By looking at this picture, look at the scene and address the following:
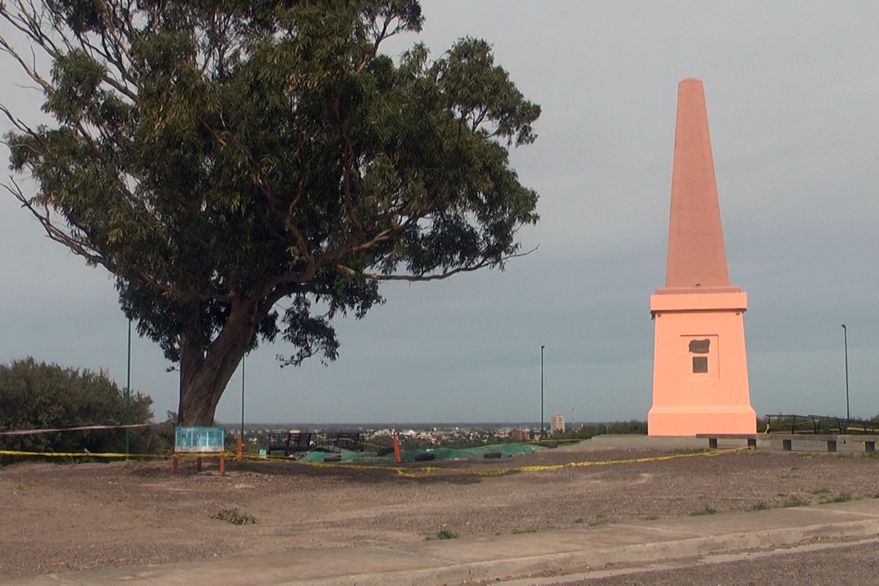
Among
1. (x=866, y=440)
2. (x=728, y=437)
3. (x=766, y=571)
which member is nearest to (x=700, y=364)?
(x=728, y=437)

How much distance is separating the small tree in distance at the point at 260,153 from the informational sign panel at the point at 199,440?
7.03ft

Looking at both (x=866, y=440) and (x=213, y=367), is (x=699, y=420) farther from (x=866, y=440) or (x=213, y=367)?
(x=213, y=367)

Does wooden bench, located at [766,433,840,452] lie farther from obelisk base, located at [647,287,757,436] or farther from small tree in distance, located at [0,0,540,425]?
small tree in distance, located at [0,0,540,425]

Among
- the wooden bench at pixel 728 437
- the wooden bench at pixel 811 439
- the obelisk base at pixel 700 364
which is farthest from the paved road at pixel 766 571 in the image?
the obelisk base at pixel 700 364

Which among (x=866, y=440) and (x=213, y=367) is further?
(x=866, y=440)

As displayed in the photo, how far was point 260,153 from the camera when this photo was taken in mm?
19312

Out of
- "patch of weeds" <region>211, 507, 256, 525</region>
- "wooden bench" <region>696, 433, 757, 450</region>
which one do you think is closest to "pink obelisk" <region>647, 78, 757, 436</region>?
"wooden bench" <region>696, 433, 757, 450</region>

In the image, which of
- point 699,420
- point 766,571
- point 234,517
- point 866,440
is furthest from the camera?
point 699,420

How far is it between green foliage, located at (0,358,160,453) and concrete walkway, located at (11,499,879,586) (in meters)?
19.2

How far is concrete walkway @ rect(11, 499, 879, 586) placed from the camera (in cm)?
1068

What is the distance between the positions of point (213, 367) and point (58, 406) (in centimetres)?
882

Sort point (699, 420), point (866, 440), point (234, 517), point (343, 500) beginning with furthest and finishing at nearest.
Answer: point (699, 420) → point (866, 440) → point (343, 500) → point (234, 517)

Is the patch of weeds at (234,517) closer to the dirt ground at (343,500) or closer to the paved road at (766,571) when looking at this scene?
the dirt ground at (343,500)

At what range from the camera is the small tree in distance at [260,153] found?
752 inches
